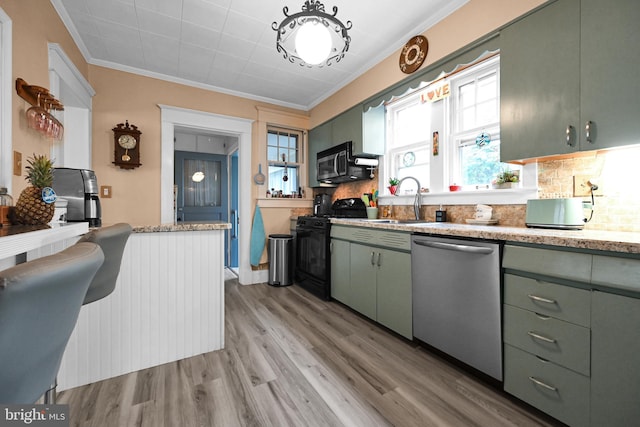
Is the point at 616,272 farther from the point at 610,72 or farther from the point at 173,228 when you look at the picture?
the point at 173,228

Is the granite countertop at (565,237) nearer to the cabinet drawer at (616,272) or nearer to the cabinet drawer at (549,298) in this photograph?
the cabinet drawer at (616,272)

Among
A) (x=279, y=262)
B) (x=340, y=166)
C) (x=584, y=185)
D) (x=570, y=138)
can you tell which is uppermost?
(x=340, y=166)

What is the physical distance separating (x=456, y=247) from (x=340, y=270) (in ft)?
4.71

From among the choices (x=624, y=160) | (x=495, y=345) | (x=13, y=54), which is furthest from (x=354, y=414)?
(x=13, y=54)

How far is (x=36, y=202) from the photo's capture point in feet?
4.33

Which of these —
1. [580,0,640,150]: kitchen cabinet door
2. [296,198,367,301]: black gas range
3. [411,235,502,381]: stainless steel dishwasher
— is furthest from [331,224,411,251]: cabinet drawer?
[580,0,640,150]: kitchen cabinet door

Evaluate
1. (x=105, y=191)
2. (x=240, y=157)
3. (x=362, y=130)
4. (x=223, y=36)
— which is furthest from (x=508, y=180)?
(x=105, y=191)

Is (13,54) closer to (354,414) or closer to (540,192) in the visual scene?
(354,414)

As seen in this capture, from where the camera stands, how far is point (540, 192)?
195 centimetres

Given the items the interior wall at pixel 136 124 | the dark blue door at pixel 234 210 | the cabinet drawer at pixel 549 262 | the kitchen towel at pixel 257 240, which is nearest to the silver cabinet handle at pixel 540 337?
the cabinet drawer at pixel 549 262

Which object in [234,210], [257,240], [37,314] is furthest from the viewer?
[234,210]

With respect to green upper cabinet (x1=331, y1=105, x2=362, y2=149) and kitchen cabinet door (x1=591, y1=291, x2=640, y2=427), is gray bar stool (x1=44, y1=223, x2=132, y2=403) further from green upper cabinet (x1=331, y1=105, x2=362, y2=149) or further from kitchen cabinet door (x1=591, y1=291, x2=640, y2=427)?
green upper cabinet (x1=331, y1=105, x2=362, y2=149)

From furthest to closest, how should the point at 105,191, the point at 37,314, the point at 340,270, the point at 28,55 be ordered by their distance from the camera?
1. the point at 105,191
2. the point at 340,270
3. the point at 28,55
4. the point at 37,314

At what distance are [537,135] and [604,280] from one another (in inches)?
38.4
